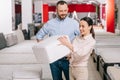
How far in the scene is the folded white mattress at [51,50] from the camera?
130 inches

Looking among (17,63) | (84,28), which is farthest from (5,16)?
(84,28)

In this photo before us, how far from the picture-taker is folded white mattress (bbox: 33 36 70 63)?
130 inches

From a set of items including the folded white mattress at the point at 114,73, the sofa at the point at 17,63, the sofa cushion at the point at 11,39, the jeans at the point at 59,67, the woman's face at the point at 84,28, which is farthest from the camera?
the sofa cushion at the point at 11,39

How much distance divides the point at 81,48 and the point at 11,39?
6554mm

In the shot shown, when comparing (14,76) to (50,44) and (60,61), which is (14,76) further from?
(50,44)

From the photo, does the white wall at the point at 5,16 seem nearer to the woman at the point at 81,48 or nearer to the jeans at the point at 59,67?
the jeans at the point at 59,67

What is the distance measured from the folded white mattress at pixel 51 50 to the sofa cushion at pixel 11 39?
19.8 ft

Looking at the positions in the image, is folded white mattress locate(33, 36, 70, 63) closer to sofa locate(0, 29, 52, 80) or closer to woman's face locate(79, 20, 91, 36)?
woman's face locate(79, 20, 91, 36)

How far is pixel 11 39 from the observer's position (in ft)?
31.2

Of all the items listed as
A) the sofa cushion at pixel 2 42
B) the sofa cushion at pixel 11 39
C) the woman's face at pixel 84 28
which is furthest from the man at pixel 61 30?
the sofa cushion at pixel 11 39

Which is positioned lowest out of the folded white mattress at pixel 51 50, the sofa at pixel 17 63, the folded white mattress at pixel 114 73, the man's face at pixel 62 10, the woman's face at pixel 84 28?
the sofa at pixel 17 63

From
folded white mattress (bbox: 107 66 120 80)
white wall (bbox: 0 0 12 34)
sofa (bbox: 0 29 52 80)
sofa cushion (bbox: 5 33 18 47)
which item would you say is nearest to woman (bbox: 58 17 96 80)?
folded white mattress (bbox: 107 66 120 80)

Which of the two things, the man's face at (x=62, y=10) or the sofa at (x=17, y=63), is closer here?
the man's face at (x=62, y=10)

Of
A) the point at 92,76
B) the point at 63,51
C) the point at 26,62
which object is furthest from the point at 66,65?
the point at 92,76
